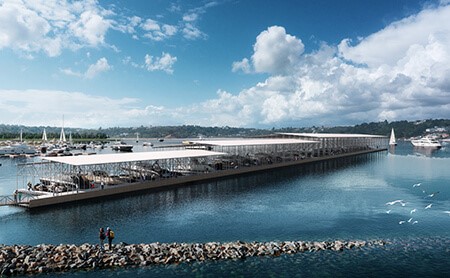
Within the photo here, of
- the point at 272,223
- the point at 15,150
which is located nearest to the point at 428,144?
the point at 272,223

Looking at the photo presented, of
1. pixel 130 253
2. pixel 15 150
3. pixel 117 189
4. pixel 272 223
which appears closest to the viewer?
pixel 130 253

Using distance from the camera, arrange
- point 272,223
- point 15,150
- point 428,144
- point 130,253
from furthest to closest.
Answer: point 428,144
point 15,150
point 272,223
point 130,253

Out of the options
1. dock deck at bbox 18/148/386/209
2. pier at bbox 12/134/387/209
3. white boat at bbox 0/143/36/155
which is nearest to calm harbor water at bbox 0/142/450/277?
dock deck at bbox 18/148/386/209

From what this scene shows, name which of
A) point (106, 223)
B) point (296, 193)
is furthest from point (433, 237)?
point (106, 223)

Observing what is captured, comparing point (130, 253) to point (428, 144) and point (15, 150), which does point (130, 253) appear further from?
point (428, 144)

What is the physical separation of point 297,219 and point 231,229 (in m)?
6.46

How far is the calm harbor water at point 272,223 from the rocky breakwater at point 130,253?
2.38 ft

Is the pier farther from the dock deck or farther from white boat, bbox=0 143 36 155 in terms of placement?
white boat, bbox=0 143 36 155

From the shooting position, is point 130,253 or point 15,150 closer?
point 130,253

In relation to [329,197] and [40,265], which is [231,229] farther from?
[329,197]

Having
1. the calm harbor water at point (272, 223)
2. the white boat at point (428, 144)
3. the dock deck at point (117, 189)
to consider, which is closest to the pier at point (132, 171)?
the dock deck at point (117, 189)

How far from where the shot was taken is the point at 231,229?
25.6m

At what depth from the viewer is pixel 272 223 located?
27438mm

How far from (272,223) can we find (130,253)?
1205cm
